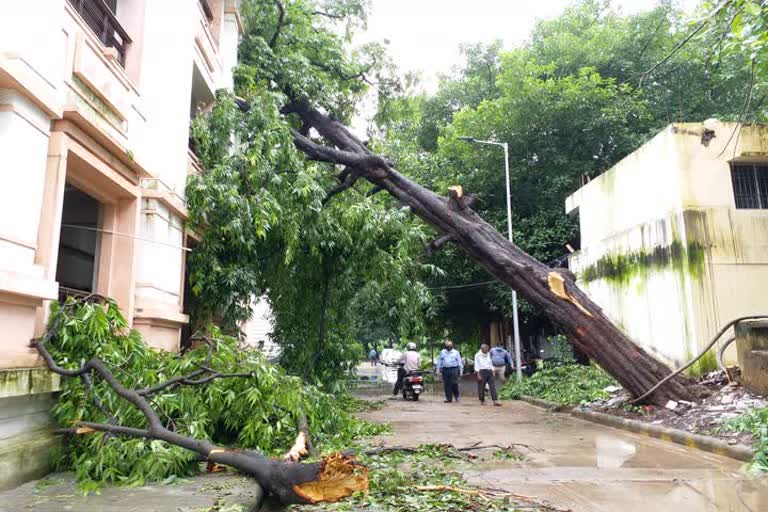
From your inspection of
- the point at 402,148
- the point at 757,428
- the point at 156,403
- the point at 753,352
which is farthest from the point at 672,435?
the point at 402,148

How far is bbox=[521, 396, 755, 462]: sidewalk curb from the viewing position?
7.05m

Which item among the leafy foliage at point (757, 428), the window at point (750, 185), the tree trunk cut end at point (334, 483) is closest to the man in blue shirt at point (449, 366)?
the window at point (750, 185)

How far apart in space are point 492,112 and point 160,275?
15051 millimetres

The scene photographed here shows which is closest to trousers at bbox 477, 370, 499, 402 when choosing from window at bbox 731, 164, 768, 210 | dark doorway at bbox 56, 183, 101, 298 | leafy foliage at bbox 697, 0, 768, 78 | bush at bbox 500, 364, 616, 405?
bush at bbox 500, 364, 616, 405

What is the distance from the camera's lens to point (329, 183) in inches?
464

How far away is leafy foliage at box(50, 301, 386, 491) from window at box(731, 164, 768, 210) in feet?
32.4

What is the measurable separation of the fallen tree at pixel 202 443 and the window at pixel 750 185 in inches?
417

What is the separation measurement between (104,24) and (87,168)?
2299mm

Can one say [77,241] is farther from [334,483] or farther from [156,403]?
[334,483]

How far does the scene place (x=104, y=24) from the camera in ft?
23.7

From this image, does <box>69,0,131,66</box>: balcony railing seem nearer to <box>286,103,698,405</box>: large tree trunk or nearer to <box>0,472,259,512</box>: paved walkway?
<box>286,103,698,405</box>: large tree trunk

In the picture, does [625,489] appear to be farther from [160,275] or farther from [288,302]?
[288,302]

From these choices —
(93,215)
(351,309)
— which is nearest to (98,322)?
(93,215)

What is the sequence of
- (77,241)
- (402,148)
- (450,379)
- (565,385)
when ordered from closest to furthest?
(77,241) → (565,385) → (450,379) → (402,148)
